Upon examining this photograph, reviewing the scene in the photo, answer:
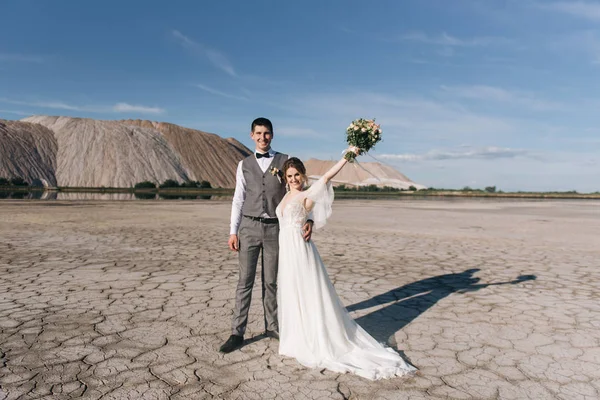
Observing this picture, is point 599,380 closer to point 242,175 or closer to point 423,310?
point 423,310

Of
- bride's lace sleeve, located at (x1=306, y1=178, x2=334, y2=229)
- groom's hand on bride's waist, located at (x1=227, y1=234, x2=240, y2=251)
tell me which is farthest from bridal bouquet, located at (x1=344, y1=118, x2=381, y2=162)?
groom's hand on bride's waist, located at (x1=227, y1=234, x2=240, y2=251)

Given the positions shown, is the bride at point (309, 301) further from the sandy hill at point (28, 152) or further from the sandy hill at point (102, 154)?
the sandy hill at point (28, 152)

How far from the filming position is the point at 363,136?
360 centimetres

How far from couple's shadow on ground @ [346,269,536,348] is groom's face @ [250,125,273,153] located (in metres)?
2.10

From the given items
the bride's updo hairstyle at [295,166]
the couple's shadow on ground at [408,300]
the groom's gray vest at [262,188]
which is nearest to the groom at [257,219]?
the groom's gray vest at [262,188]

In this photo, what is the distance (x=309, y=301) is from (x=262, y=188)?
1061 millimetres

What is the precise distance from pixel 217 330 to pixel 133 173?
91.7 m

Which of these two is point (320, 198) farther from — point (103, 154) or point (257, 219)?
point (103, 154)

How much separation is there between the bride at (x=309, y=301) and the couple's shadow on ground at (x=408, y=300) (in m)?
0.62

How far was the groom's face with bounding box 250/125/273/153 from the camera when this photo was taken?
3941 mm

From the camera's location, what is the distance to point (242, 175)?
4.08m

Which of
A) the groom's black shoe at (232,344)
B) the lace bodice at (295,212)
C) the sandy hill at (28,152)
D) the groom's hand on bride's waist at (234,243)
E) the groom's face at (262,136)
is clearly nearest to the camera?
the lace bodice at (295,212)

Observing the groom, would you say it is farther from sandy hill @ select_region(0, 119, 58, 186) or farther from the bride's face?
sandy hill @ select_region(0, 119, 58, 186)

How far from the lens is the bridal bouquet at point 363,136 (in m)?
3.57
